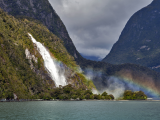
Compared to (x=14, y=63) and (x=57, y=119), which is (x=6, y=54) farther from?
(x=57, y=119)

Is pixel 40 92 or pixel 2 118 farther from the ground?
pixel 40 92

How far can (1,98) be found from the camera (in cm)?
13488

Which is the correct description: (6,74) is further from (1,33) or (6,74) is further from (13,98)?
(1,33)

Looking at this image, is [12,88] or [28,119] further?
[12,88]

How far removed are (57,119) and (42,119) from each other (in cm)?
425

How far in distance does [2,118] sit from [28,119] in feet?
21.9

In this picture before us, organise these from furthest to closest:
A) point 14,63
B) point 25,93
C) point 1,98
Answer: point 14,63
point 25,93
point 1,98

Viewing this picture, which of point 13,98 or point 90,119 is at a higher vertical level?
point 13,98

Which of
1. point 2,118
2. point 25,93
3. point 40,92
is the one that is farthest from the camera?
point 40,92

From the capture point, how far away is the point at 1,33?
177125mm

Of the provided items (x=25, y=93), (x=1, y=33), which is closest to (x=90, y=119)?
(x=25, y=93)

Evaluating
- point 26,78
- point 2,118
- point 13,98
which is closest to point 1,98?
point 13,98

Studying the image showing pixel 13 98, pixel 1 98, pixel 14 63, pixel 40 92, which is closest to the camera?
pixel 1 98

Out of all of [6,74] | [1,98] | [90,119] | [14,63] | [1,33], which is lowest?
[90,119]
